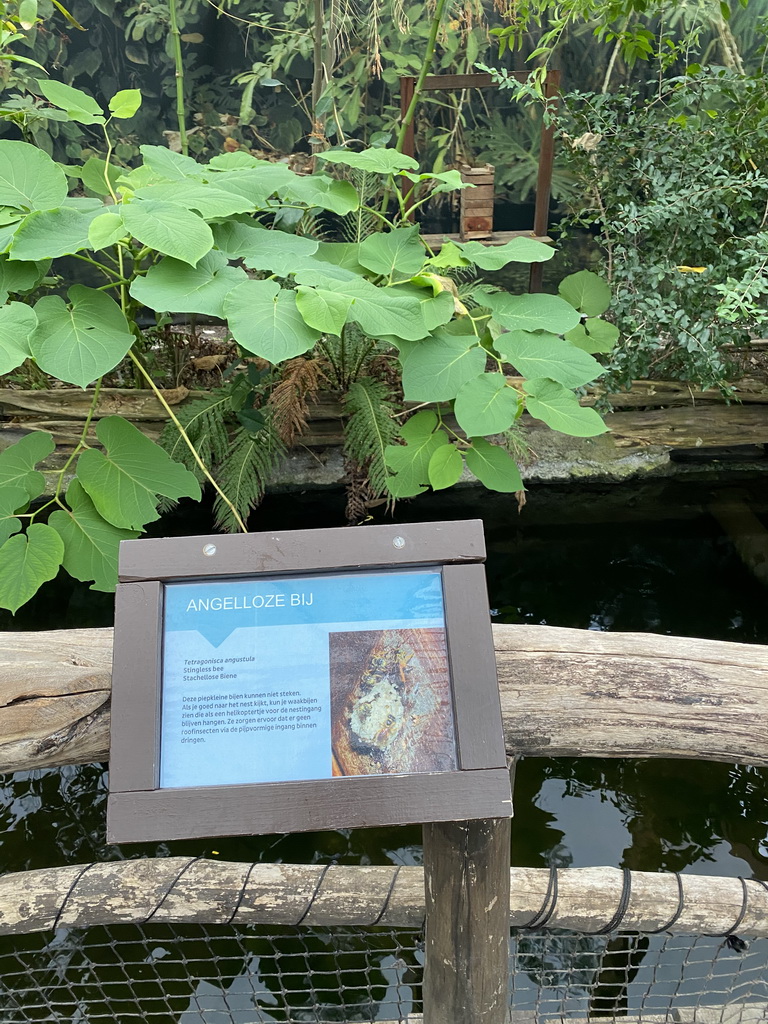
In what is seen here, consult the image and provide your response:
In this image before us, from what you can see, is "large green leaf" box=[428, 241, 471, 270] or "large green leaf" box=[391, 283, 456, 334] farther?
"large green leaf" box=[428, 241, 471, 270]

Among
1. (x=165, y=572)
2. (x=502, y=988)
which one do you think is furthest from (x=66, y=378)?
(x=502, y=988)

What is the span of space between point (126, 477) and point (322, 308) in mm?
510

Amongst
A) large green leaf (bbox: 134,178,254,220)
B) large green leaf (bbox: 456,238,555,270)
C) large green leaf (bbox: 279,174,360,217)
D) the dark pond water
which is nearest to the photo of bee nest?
large green leaf (bbox: 134,178,254,220)

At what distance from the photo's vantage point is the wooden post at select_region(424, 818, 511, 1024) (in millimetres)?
963

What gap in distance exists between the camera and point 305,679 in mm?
847

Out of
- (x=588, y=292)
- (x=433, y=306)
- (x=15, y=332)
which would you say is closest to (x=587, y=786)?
(x=588, y=292)

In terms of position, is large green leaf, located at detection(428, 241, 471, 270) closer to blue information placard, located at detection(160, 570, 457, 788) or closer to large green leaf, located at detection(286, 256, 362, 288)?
large green leaf, located at detection(286, 256, 362, 288)

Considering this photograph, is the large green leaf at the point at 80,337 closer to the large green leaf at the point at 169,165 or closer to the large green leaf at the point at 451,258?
the large green leaf at the point at 169,165

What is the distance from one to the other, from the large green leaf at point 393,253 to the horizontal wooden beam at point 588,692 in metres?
0.81

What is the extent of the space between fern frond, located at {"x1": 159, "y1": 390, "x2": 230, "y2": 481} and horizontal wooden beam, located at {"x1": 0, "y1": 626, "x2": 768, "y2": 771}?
1.56 m

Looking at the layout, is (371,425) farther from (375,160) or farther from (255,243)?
(255,243)

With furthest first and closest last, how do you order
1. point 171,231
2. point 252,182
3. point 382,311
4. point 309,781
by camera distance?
point 252,182 < point 382,311 < point 171,231 < point 309,781

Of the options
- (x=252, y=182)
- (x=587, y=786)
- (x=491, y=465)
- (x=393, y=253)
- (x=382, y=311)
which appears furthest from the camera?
(x=587, y=786)

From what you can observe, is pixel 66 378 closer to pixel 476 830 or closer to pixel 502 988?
pixel 476 830
